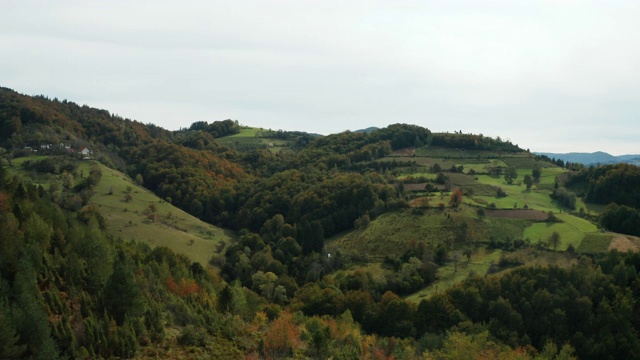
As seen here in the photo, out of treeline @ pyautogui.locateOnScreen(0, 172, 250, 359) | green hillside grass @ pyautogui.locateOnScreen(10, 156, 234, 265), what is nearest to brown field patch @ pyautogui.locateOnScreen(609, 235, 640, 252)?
treeline @ pyautogui.locateOnScreen(0, 172, 250, 359)

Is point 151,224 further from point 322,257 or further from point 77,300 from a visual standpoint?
point 77,300

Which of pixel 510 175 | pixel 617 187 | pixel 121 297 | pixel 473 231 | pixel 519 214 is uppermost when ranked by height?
pixel 510 175

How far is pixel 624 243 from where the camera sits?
94875mm

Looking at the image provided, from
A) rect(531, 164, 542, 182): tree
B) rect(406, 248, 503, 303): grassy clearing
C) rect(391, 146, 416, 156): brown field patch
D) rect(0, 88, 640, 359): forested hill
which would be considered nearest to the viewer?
rect(0, 88, 640, 359): forested hill

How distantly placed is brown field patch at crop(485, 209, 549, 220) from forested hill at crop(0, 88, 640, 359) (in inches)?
30.9

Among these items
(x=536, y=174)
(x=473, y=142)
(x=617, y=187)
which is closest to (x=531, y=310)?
(x=617, y=187)

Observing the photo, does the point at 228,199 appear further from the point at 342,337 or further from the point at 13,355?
the point at 13,355

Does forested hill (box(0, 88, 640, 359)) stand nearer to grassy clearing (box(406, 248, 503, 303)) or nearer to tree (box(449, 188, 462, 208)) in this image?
grassy clearing (box(406, 248, 503, 303))

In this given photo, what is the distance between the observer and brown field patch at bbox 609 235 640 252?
304 ft

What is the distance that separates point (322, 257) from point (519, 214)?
48.4 m

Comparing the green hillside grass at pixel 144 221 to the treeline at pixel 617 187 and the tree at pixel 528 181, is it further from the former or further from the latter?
the treeline at pixel 617 187

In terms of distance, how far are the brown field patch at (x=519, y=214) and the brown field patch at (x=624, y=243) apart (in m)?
17.4

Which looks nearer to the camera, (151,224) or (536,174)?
(151,224)

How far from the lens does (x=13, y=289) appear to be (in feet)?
126
